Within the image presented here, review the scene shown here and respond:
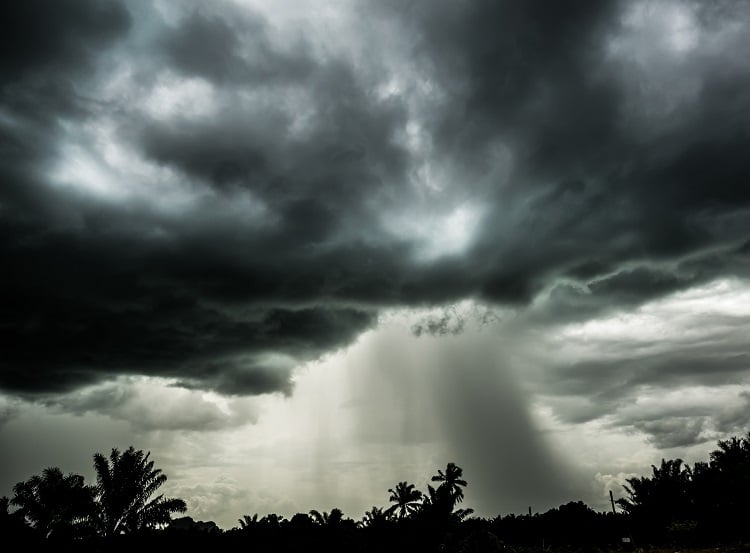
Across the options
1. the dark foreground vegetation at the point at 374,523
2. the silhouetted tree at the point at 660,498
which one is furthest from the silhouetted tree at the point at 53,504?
the silhouetted tree at the point at 660,498

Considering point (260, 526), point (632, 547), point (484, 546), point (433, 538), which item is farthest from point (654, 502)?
point (260, 526)

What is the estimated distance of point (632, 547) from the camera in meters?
35.1

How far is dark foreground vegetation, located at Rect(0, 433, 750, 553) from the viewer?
1292 inches

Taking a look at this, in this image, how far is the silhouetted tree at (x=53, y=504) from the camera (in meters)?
39.7

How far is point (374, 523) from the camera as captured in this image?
2019 inches

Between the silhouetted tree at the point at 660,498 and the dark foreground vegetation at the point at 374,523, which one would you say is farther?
the silhouetted tree at the point at 660,498

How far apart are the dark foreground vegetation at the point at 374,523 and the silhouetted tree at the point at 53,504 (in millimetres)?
70

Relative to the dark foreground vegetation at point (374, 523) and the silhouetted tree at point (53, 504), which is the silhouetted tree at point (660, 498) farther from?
the silhouetted tree at point (53, 504)

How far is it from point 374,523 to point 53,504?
26692 millimetres

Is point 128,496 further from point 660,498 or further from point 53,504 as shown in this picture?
point 660,498

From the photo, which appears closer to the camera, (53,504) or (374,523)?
(53,504)

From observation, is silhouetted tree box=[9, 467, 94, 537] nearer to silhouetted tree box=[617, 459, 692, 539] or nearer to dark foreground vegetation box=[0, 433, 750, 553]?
dark foreground vegetation box=[0, 433, 750, 553]

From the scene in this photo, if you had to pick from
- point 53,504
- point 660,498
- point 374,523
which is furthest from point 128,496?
point 660,498

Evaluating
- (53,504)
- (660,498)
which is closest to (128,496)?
(53,504)
